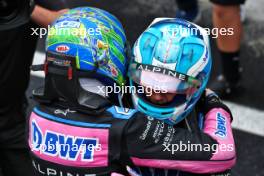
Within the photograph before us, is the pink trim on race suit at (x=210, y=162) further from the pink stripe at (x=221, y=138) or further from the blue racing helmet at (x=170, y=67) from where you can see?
the blue racing helmet at (x=170, y=67)

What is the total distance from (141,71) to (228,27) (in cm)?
225

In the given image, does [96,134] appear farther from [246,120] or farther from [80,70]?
[246,120]

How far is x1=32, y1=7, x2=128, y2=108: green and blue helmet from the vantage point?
211cm

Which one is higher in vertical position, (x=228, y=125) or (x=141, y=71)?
(x=141, y=71)

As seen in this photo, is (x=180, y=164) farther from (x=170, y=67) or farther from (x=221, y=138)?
(x=170, y=67)

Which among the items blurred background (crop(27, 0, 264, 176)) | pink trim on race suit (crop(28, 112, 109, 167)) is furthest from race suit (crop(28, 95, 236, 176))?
blurred background (crop(27, 0, 264, 176))

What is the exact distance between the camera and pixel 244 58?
4891mm

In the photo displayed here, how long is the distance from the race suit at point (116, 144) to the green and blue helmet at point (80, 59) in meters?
0.08

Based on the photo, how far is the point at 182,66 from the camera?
214 centimetres

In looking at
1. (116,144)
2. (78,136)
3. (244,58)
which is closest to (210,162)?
(116,144)

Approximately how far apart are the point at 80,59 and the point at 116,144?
347 millimetres

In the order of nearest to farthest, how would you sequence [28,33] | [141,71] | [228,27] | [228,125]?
[141,71]
[228,125]
[28,33]
[228,27]

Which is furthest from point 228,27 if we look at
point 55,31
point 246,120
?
point 55,31

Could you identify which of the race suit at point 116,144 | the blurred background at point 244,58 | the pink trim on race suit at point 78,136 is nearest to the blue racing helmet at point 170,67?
the race suit at point 116,144
